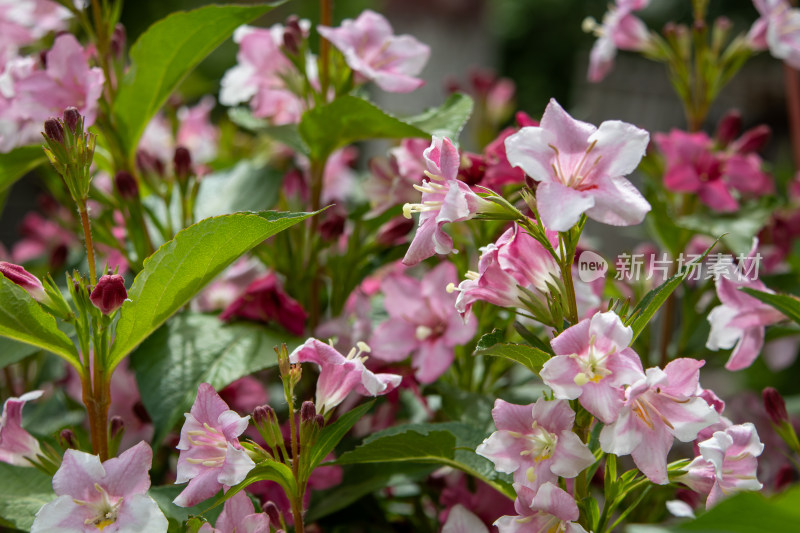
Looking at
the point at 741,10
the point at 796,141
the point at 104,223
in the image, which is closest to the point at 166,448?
the point at 104,223

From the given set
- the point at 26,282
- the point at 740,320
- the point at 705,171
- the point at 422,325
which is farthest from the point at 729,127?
the point at 26,282

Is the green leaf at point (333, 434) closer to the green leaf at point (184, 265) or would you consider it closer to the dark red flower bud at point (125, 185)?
the green leaf at point (184, 265)

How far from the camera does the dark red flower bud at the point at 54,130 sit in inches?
22.2

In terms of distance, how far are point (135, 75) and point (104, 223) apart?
178 millimetres

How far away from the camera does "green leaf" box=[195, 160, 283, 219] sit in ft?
3.07

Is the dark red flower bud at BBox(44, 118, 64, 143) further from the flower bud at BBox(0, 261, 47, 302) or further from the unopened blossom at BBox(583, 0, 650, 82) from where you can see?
the unopened blossom at BBox(583, 0, 650, 82)

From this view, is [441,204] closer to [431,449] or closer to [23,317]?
[431,449]

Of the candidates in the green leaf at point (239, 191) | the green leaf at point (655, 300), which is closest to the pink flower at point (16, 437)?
the green leaf at point (239, 191)

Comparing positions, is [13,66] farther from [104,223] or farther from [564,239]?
[564,239]

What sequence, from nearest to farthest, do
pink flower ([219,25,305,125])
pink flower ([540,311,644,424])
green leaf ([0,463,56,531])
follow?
pink flower ([540,311,644,424]) < green leaf ([0,463,56,531]) < pink flower ([219,25,305,125])

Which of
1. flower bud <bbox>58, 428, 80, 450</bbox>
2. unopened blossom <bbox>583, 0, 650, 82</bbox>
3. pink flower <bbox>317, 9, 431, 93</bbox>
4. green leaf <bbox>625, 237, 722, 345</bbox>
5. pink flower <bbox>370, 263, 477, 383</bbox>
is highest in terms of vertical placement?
pink flower <bbox>317, 9, 431, 93</bbox>

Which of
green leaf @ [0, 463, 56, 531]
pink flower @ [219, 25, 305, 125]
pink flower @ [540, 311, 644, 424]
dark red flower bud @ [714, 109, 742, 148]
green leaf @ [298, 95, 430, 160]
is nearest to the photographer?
pink flower @ [540, 311, 644, 424]

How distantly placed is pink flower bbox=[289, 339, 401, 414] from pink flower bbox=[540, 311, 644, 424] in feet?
0.47

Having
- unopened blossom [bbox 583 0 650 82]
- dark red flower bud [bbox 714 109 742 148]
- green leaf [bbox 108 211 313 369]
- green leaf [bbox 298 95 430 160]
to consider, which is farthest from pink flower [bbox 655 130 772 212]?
green leaf [bbox 108 211 313 369]
